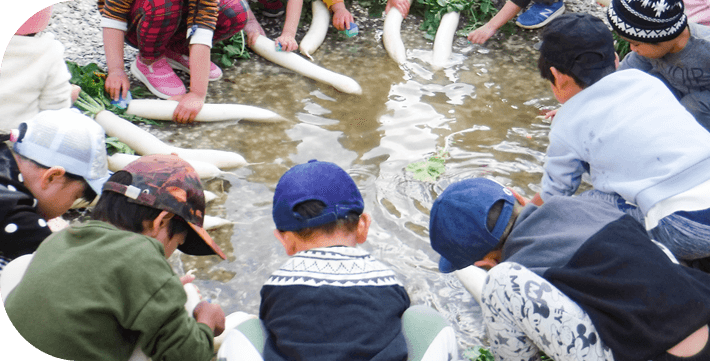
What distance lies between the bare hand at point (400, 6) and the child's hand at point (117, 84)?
1.66 m

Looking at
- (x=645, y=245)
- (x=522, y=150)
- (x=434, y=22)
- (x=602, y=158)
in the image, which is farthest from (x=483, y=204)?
(x=434, y=22)

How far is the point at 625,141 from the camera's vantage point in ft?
6.22

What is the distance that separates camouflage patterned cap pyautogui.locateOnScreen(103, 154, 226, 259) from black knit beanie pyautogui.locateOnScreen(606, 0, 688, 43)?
1.80 metres

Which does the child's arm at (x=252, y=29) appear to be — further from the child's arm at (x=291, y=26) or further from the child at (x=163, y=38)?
the child at (x=163, y=38)

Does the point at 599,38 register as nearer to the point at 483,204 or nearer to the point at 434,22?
the point at 483,204

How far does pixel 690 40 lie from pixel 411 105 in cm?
130

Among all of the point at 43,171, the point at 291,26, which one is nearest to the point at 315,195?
the point at 43,171

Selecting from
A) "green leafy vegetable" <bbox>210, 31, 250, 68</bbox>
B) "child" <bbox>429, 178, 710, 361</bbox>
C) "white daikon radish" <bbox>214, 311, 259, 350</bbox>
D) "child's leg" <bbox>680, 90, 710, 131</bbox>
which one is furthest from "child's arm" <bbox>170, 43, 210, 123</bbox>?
"child's leg" <bbox>680, 90, 710, 131</bbox>

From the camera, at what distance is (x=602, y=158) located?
198cm

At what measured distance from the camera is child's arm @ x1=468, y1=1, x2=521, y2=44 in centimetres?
361

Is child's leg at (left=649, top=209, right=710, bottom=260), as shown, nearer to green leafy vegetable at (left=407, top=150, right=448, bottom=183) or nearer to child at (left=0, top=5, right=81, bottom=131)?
green leafy vegetable at (left=407, top=150, right=448, bottom=183)

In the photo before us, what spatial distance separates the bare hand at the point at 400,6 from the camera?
3646 millimetres

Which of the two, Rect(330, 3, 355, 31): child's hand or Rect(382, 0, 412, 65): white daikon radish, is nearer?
Rect(382, 0, 412, 65): white daikon radish

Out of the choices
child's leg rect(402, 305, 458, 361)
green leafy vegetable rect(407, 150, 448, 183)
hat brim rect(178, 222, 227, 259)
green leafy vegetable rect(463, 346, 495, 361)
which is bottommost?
green leafy vegetable rect(463, 346, 495, 361)
